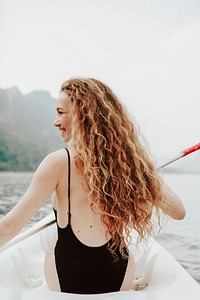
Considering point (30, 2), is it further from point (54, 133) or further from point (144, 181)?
point (144, 181)

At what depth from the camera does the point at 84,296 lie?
0.86m

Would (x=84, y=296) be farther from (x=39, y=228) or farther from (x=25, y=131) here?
(x=25, y=131)

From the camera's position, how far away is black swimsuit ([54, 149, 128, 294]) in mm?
896

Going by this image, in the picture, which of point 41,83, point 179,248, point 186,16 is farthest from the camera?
point 41,83

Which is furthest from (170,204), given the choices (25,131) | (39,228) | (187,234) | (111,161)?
(25,131)

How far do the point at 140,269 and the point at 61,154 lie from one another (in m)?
0.59

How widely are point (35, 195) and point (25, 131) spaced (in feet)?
50.4

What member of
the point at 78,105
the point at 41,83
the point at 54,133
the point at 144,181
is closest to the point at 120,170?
the point at 144,181

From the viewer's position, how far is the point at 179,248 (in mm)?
3266

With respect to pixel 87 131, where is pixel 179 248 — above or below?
below


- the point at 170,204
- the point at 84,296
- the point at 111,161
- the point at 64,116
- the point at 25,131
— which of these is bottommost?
the point at 25,131

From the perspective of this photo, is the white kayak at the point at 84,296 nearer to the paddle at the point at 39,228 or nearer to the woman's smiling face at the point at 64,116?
the paddle at the point at 39,228

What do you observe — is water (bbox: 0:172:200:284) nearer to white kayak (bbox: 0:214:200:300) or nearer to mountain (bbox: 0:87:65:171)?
white kayak (bbox: 0:214:200:300)

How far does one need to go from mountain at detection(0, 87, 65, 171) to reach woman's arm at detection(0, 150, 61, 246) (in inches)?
422
